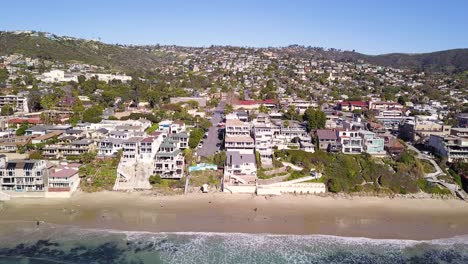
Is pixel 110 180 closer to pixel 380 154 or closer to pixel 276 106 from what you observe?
pixel 380 154

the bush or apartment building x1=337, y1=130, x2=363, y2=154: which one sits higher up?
apartment building x1=337, y1=130, x2=363, y2=154

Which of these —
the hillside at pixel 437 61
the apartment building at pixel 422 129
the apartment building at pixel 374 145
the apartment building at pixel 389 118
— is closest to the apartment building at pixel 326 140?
the apartment building at pixel 374 145

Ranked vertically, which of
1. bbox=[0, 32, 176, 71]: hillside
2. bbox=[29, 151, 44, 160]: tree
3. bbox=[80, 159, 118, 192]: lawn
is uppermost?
bbox=[0, 32, 176, 71]: hillside

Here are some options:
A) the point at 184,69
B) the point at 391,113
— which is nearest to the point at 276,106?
the point at 391,113

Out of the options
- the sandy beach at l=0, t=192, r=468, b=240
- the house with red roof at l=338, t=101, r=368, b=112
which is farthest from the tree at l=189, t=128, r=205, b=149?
the house with red roof at l=338, t=101, r=368, b=112

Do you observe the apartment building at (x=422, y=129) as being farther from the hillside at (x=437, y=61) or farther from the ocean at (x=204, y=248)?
the hillside at (x=437, y=61)

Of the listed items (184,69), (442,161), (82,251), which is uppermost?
(184,69)

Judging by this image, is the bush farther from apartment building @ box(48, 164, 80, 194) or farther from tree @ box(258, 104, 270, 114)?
tree @ box(258, 104, 270, 114)
